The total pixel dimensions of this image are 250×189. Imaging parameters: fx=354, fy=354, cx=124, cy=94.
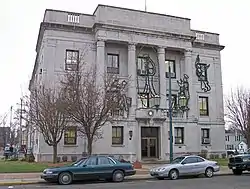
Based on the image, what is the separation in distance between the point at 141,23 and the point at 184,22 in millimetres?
5778

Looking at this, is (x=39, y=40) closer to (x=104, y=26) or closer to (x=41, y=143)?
(x=104, y=26)

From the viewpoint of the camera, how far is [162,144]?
125 feet

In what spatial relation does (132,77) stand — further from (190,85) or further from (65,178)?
(65,178)

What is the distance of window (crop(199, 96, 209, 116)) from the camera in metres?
42.5

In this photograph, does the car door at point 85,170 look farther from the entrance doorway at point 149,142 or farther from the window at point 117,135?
the entrance doorway at point 149,142

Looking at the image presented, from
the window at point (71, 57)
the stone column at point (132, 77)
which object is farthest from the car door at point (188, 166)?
the window at point (71, 57)

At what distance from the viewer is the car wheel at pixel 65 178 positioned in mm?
18172

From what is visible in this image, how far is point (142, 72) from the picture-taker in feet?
130

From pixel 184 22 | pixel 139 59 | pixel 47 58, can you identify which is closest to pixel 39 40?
pixel 47 58

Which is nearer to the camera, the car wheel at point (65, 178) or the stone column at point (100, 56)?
the car wheel at point (65, 178)

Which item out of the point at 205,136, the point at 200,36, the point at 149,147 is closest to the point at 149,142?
the point at 149,147

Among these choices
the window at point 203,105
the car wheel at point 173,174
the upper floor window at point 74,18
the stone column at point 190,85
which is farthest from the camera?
the window at point 203,105

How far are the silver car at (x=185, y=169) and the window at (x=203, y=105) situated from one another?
20.8 m

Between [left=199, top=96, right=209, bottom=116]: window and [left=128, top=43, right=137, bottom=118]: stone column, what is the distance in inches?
369
